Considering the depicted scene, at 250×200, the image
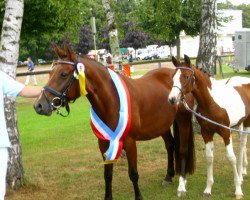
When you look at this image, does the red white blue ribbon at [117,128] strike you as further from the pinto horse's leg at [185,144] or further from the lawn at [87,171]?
the pinto horse's leg at [185,144]

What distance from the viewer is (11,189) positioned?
243 inches

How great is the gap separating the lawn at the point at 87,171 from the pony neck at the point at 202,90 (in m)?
1.35

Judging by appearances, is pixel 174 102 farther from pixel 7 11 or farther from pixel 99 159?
pixel 99 159

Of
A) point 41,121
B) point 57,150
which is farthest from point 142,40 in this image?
point 57,150

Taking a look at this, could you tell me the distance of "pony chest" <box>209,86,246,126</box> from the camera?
5.77 metres

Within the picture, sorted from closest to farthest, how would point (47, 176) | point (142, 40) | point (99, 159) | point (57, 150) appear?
point (47, 176) < point (99, 159) < point (57, 150) < point (142, 40)

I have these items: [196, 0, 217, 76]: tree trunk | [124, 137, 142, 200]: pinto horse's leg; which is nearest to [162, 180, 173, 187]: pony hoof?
[124, 137, 142, 200]: pinto horse's leg

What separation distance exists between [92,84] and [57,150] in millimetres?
4645

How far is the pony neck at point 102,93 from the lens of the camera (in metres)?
5.03

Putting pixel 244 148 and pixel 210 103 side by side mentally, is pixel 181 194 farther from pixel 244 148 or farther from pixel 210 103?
pixel 210 103

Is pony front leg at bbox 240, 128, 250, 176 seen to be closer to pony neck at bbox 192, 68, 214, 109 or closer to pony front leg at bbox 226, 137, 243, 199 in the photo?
pony front leg at bbox 226, 137, 243, 199

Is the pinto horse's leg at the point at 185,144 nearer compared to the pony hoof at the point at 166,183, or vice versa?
the pinto horse's leg at the point at 185,144

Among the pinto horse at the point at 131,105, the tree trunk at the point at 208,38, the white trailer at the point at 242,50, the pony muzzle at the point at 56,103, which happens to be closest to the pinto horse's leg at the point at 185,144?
the pinto horse at the point at 131,105

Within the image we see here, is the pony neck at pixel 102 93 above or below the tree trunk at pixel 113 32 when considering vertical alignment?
below
